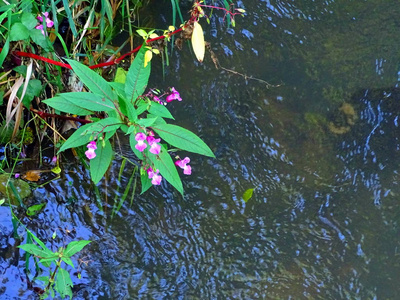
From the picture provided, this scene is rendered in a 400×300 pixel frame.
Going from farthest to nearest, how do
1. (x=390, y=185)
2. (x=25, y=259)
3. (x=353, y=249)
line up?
(x=390, y=185) < (x=353, y=249) < (x=25, y=259)

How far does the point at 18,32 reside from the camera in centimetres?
189

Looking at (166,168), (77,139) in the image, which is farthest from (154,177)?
(77,139)

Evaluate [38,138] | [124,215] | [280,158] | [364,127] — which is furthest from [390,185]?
[38,138]

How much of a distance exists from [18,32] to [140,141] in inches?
28.3

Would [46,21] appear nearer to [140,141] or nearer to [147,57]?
[147,57]

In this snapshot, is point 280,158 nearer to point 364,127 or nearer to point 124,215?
point 364,127

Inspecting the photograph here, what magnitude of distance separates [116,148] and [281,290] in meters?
1.01

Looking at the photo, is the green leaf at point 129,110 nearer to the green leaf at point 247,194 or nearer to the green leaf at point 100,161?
the green leaf at point 100,161

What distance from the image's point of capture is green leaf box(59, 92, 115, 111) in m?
1.72

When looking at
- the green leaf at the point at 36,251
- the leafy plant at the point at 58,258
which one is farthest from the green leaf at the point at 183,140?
the green leaf at the point at 36,251

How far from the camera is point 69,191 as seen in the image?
2236mm

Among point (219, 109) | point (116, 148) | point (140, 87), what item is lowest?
point (140, 87)

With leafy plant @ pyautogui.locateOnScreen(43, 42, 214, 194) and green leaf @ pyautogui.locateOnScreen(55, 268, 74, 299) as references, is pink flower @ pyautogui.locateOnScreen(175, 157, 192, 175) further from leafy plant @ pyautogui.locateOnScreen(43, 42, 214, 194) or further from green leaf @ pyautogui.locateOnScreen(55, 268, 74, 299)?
green leaf @ pyautogui.locateOnScreen(55, 268, 74, 299)

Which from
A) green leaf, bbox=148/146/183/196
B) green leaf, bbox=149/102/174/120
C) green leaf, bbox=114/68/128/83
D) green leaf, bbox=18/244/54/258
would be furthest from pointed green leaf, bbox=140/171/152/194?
green leaf, bbox=114/68/128/83
